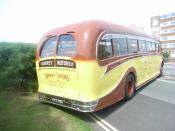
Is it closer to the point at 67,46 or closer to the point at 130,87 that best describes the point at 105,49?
the point at 67,46

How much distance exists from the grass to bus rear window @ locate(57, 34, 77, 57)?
1.92 metres

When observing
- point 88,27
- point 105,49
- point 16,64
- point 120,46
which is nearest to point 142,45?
point 120,46

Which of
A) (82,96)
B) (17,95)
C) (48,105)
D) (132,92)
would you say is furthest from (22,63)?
(132,92)

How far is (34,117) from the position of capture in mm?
7258

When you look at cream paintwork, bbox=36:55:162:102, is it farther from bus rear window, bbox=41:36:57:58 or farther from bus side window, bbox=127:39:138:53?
bus side window, bbox=127:39:138:53

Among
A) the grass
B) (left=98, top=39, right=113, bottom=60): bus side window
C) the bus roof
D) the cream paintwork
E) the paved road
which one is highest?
the bus roof

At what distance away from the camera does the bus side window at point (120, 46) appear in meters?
8.36

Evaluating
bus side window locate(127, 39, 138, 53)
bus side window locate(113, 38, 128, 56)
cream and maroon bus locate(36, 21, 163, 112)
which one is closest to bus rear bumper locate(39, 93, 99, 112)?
cream and maroon bus locate(36, 21, 163, 112)

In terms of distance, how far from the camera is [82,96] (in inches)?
278

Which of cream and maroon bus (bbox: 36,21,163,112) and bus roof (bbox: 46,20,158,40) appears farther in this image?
bus roof (bbox: 46,20,158,40)

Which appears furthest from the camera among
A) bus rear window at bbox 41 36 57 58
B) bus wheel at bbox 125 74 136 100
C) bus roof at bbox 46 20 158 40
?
bus wheel at bbox 125 74 136 100

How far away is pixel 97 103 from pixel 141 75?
4818 mm

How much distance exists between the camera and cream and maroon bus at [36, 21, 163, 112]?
7.01m

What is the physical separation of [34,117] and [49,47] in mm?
2378
